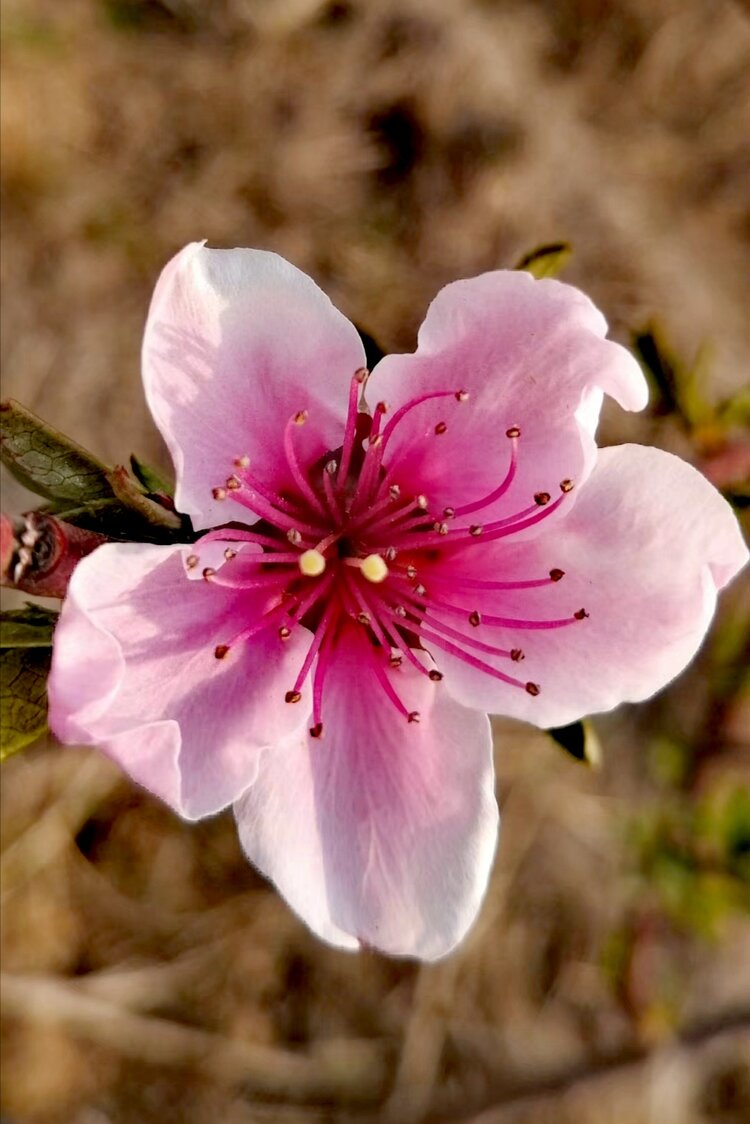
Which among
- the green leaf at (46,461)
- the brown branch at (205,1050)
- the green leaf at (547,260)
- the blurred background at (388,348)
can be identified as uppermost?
the green leaf at (547,260)

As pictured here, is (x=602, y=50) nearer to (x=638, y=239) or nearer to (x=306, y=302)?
(x=638, y=239)

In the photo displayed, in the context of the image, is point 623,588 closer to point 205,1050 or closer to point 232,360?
point 232,360

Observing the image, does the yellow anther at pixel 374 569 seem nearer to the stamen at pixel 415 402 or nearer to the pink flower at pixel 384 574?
the pink flower at pixel 384 574

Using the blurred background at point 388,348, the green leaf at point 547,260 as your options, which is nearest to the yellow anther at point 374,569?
the green leaf at point 547,260

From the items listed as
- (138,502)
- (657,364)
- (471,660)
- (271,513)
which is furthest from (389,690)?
(657,364)

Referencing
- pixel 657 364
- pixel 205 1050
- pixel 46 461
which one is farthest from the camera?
pixel 205 1050

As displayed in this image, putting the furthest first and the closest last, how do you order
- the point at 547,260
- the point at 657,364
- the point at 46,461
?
1. the point at 657,364
2. the point at 547,260
3. the point at 46,461

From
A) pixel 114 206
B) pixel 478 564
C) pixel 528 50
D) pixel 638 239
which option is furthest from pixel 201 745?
pixel 528 50
